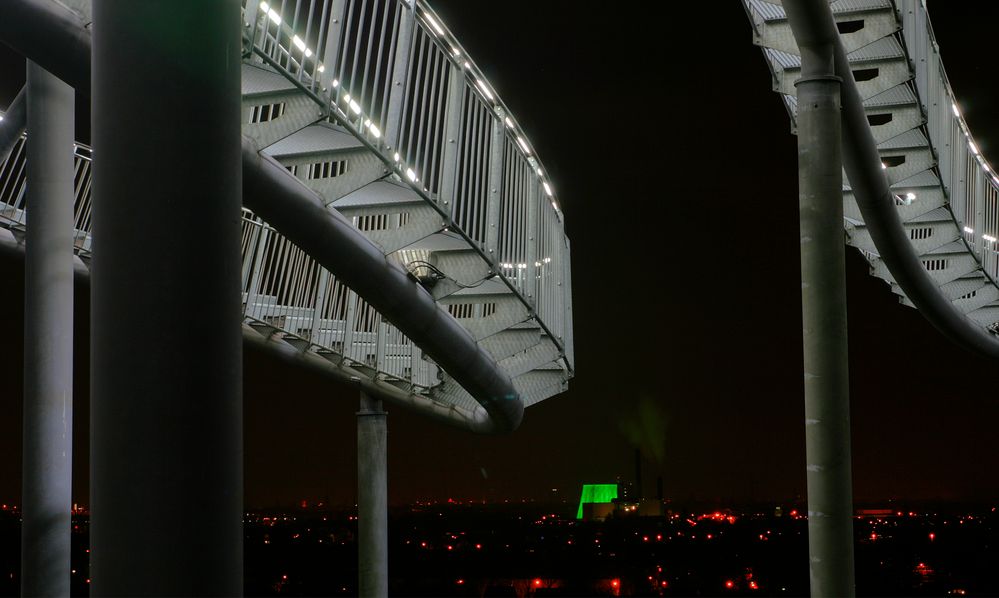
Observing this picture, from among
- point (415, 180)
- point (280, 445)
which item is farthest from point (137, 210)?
point (280, 445)

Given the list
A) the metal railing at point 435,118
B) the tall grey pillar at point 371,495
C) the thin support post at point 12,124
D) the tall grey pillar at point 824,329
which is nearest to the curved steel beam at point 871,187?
the tall grey pillar at point 824,329

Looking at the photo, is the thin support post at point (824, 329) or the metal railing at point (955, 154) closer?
the thin support post at point (824, 329)

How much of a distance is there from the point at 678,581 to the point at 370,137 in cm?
8771

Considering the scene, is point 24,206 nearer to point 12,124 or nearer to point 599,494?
point 12,124

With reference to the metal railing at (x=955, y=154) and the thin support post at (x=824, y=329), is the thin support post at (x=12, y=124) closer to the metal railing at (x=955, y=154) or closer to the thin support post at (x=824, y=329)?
the thin support post at (x=824, y=329)

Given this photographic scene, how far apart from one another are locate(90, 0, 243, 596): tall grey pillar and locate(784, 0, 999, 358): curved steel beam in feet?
17.9

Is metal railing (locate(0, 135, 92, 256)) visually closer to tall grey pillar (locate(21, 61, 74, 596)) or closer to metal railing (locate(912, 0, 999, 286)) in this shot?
tall grey pillar (locate(21, 61, 74, 596))

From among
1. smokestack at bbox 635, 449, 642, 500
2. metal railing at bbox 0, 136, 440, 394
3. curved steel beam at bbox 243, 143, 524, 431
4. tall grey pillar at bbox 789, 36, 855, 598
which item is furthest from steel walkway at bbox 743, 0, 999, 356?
smokestack at bbox 635, 449, 642, 500

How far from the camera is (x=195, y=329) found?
2.83m

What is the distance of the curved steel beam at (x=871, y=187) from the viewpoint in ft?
25.2

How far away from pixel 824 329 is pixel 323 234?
3604mm

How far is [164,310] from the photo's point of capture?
110 inches

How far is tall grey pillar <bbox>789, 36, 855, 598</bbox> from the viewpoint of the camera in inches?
298

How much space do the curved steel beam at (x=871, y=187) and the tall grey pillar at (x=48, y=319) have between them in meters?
5.21
